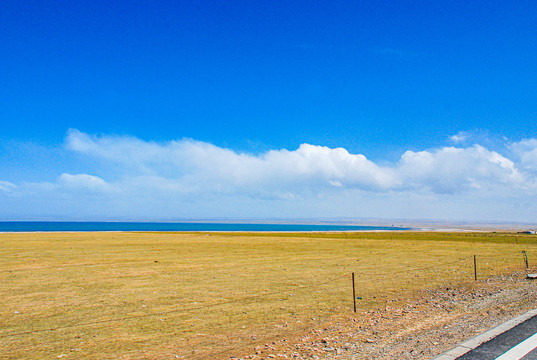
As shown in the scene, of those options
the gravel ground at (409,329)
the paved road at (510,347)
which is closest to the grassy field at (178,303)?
the gravel ground at (409,329)

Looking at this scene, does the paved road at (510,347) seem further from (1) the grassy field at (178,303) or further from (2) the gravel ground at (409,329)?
(1) the grassy field at (178,303)

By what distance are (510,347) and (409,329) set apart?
3.26 metres

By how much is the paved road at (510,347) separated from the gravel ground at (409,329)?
2.41 ft

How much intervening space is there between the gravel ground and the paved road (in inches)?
28.9

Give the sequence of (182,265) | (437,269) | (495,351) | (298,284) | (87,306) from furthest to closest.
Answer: (182,265)
(437,269)
(298,284)
(87,306)
(495,351)

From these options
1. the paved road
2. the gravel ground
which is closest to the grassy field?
the gravel ground

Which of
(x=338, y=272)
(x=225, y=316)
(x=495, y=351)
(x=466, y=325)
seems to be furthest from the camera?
(x=338, y=272)

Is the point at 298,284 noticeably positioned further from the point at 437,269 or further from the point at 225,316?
the point at 437,269

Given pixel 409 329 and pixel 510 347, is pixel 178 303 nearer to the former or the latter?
pixel 409 329

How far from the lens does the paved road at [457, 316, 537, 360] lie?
313 inches

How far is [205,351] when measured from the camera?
10102 millimetres

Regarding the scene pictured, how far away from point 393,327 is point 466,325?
2.29m

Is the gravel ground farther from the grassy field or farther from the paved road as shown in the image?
the grassy field

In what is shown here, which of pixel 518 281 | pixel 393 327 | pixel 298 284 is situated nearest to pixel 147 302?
pixel 298 284
